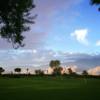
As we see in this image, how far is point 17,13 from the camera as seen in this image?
29.6 metres

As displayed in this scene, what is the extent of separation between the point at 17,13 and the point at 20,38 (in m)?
2.20

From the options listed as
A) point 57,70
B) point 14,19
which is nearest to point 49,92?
point 14,19

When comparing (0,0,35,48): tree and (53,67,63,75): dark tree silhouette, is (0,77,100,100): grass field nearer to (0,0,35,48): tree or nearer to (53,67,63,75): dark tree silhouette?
(0,0,35,48): tree

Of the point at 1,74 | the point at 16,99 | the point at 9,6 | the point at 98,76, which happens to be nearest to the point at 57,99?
the point at 16,99

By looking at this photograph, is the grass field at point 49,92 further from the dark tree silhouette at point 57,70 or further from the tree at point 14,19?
the dark tree silhouette at point 57,70

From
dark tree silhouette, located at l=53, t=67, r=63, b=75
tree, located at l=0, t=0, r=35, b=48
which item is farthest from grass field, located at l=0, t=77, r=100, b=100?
dark tree silhouette, located at l=53, t=67, r=63, b=75

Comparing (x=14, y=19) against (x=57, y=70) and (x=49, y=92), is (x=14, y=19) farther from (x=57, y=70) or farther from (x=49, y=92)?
(x=57, y=70)

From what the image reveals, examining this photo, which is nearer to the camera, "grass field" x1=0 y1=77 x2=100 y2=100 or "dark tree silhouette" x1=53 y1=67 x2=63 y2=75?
"grass field" x1=0 y1=77 x2=100 y2=100

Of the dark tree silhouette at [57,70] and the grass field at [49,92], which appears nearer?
the grass field at [49,92]

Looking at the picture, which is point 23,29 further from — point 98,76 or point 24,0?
point 98,76

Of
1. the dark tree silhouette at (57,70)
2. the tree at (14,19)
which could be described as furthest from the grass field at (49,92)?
the dark tree silhouette at (57,70)

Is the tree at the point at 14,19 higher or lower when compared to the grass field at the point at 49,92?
higher

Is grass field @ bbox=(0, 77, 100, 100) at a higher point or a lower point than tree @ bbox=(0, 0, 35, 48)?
lower

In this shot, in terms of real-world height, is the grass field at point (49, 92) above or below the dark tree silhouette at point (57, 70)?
below
